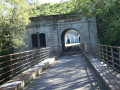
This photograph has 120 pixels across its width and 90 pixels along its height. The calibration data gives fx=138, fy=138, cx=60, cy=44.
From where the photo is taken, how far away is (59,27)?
17.8 m

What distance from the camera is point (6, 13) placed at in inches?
582

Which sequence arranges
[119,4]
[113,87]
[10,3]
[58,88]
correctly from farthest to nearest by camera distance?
1. [10,3]
2. [119,4]
3. [58,88]
4. [113,87]

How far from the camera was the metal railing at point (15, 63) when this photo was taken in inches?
208

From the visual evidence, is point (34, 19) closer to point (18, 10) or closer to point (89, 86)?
point (18, 10)

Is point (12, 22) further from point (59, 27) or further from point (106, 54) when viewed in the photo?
point (106, 54)

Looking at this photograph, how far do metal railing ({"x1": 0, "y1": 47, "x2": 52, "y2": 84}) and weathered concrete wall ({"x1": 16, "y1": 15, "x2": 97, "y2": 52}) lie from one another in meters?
3.27

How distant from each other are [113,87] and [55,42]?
14.2 m

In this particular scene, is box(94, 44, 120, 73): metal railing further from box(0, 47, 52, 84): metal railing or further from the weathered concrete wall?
the weathered concrete wall

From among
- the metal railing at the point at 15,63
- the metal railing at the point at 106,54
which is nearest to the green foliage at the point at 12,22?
the metal railing at the point at 15,63

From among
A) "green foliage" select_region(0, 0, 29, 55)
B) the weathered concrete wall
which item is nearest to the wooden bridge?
"green foliage" select_region(0, 0, 29, 55)

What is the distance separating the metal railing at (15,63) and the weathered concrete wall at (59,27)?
3.27 m

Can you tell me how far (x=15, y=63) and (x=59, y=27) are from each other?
12.6m

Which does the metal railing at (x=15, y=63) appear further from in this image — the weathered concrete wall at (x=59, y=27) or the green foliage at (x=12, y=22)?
the weathered concrete wall at (x=59, y=27)

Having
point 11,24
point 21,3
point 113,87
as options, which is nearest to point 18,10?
point 21,3
